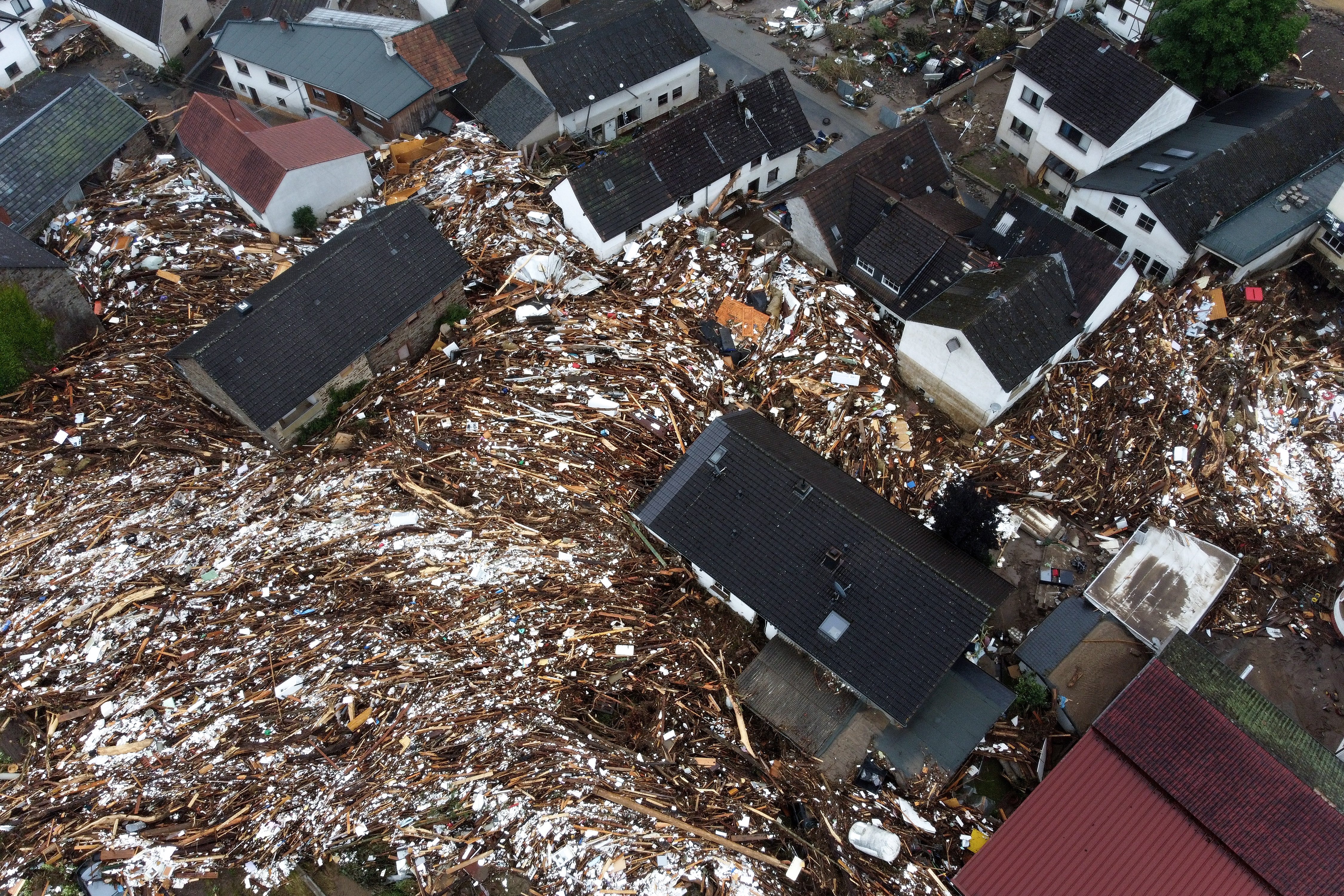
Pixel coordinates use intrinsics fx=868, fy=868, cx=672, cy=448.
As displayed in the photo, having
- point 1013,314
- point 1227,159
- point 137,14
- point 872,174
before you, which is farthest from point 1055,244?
point 137,14

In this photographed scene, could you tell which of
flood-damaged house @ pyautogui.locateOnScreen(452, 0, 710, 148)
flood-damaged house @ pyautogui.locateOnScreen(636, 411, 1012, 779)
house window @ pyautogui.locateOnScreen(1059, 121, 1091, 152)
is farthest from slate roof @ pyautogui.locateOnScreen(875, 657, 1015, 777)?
flood-damaged house @ pyautogui.locateOnScreen(452, 0, 710, 148)

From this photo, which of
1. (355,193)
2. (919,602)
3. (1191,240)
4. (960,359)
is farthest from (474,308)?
(1191,240)

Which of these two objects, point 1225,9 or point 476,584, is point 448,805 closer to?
point 476,584

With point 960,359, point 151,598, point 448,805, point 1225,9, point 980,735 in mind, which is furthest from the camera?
point 1225,9

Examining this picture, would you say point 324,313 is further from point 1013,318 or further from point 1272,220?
point 1272,220

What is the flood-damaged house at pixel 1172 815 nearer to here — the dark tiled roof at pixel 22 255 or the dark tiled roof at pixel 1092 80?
the dark tiled roof at pixel 1092 80

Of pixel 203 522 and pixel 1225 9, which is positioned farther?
pixel 1225 9

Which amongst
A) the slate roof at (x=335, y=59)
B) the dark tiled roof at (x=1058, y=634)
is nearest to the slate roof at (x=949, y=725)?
the dark tiled roof at (x=1058, y=634)
